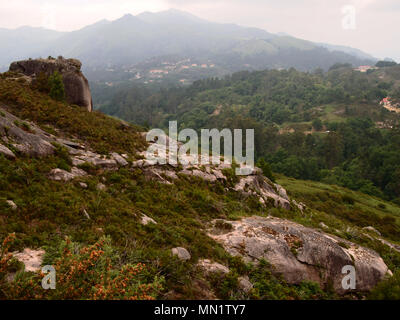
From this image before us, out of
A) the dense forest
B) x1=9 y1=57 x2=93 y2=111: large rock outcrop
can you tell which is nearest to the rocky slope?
x1=9 y1=57 x2=93 y2=111: large rock outcrop

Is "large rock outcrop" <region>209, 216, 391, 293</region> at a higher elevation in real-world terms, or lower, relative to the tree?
lower

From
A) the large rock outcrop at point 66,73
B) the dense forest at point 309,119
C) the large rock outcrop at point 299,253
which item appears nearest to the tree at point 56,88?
the large rock outcrop at point 66,73

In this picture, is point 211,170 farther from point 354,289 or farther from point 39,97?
point 39,97

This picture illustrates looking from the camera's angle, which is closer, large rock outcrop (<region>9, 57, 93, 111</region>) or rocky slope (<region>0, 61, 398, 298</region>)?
rocky slope (<region>0, 61, 398, 298</region>)

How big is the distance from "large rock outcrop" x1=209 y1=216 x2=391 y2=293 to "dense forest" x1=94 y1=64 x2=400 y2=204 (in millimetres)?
18067

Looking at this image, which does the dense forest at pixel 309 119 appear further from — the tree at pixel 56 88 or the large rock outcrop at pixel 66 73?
the tree at pixel 56 88

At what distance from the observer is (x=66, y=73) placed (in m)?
25.2

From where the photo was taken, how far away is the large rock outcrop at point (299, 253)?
9.39 m

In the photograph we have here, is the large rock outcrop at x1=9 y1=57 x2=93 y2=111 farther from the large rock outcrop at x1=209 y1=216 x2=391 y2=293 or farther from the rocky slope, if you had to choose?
the large rock outcrop at x1=209 y1=216 x2=391 y2=293

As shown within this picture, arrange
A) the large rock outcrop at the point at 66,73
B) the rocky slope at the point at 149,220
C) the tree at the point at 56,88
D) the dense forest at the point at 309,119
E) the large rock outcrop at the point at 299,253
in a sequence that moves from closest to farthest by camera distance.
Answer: the rocky slope at the point at 149,220 < the large rock outcrop at the point at 299,253 < the tree at the point at 56,88 < the large rock outcrop at the point at 66,73 < the dense forest at the point at 309,119

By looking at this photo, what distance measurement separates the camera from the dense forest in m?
69.8

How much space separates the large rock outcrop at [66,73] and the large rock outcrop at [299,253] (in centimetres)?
2173

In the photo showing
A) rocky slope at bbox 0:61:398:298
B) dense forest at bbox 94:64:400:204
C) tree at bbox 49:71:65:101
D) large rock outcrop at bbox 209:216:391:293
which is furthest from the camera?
dense forest at bbox 94:64:400:204
